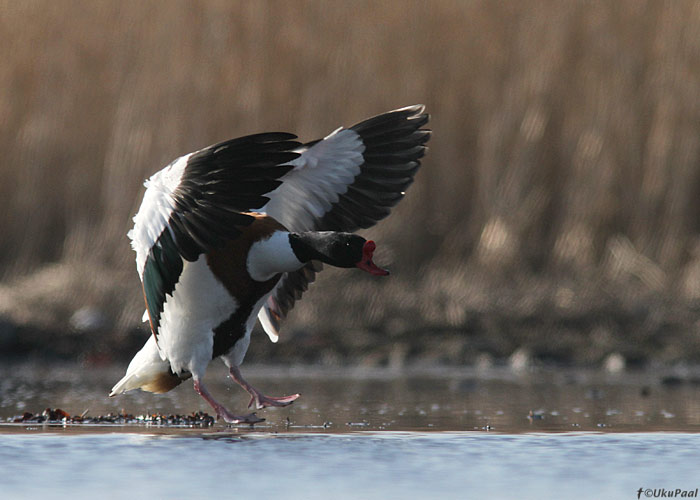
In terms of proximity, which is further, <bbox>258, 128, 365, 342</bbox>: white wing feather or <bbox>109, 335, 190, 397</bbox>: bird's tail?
<bbox>258, 128, 365, 342</bbox>: white wing feather

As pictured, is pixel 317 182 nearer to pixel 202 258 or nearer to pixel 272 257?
pixel 272 257

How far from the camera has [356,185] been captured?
8.01 meters

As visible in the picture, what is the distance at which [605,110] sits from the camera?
41.1 ft

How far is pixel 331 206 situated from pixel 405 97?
4.94 m

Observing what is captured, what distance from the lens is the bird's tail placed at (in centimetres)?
736

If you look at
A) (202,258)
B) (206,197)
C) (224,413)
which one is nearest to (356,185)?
(202,258)

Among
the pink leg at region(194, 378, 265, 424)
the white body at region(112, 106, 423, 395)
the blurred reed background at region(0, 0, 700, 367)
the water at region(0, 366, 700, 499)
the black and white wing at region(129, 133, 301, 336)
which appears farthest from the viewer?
the blurred reed background at region(0, 0, 700, 367)

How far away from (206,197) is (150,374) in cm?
Result: 134

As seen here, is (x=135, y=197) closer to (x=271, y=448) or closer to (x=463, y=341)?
(x=463, y=341)

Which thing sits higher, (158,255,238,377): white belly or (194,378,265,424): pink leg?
(158,255,238,377): white belly

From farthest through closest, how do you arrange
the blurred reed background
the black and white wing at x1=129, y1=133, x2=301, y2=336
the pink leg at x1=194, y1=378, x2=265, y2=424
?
1. the blurred reed background
2. the pink leg at x1=194, y1=378, x2=265, y2=424
3. the black and white wing at x1=129, y1=133, x2=301, y2=336

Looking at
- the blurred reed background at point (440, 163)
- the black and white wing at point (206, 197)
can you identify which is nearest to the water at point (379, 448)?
the black and white wing at point (206, 197)

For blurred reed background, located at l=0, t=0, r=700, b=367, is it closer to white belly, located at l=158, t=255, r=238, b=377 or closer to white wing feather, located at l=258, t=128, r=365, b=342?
white wing feather, located at l=258, t=128, r=365, b=342

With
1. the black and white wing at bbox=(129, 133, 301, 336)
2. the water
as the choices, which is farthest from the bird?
the water
